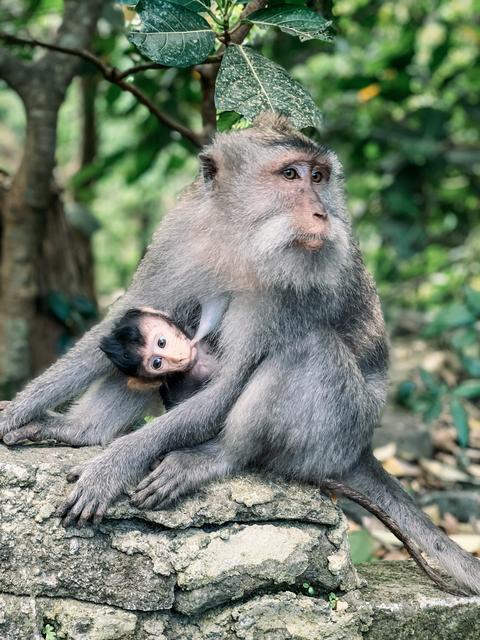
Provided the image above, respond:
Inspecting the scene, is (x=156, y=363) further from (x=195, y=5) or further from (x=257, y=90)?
(x=195, y=5)

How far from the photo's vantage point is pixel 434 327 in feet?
20.0

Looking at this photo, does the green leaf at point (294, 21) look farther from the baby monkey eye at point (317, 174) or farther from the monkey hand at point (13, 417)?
the monkey hand at point (13, 417)

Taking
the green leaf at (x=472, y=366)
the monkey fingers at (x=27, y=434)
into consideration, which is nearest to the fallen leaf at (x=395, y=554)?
the green leaf at (x=472, y=366)

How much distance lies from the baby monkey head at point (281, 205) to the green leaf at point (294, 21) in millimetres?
386

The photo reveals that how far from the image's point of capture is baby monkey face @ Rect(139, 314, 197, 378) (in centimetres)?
364

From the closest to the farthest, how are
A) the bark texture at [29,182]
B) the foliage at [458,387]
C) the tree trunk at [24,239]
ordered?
the bark texture at [29,182]
the tree trunk at [24,239]
the foliage at [458,387]

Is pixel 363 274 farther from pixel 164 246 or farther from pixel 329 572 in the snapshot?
pixel 329 572

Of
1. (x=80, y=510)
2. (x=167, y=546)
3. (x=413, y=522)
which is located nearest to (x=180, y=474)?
(x=167, y=546)

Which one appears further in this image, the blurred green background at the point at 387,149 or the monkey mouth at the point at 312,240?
the blurred green background at the point at 387,149

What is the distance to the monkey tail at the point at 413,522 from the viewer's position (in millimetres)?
3645

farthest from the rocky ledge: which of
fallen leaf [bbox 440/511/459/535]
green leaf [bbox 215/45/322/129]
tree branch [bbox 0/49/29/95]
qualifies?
tree branch [bbox 0/49/29/95]

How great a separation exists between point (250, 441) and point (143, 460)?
0.40 metres

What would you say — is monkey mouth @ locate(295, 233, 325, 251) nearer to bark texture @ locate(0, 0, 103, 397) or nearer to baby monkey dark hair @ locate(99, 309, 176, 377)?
baby monkey dark hair @ locate(99, 309, 176, 377)

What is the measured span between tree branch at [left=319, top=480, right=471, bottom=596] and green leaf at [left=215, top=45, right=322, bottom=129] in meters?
1.40
